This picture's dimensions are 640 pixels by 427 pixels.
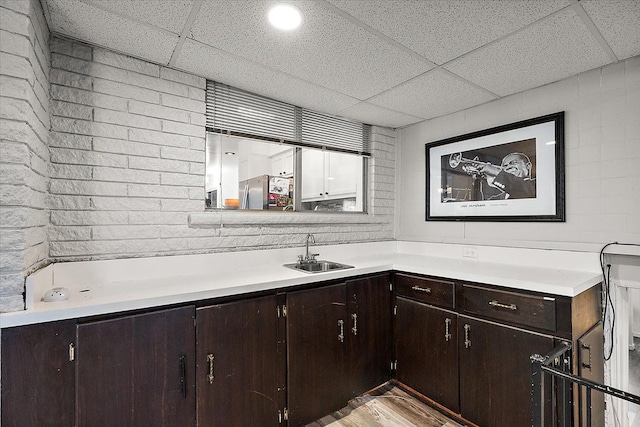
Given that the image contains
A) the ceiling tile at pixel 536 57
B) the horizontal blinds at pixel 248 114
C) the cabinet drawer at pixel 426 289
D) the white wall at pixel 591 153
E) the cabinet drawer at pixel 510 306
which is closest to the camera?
the ceiling tile at pixel 536 57

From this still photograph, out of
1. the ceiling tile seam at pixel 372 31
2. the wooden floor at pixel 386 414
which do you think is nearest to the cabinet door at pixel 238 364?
the wooden floor at pixel 386 414

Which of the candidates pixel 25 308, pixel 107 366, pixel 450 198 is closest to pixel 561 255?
pixel 450 198

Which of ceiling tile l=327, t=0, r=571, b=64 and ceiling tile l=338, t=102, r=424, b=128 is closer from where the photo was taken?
ceiling tile l=327, t=0, r=571, b=64

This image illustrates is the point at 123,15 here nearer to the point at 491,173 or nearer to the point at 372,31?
the point at 372,31

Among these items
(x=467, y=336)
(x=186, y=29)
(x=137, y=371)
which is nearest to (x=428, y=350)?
(x=467, y=336)

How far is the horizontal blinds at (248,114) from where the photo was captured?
2.37m

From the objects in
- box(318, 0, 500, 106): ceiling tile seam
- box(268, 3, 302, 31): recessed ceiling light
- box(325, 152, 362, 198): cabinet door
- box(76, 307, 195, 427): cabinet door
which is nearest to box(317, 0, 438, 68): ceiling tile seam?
box(318, 0, 500, 106): ceiling tile seam

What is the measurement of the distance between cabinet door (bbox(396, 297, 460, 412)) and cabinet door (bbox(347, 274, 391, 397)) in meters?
0.11

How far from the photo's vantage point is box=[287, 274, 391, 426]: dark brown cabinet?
2043 mm

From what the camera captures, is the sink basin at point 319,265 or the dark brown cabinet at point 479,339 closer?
the dark brown cabinet at point 479,339

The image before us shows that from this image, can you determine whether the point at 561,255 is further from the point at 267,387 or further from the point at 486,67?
the point at 267,387

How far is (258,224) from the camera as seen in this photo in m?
2.53

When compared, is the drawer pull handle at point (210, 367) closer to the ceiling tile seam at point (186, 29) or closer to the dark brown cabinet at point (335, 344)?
the dark brown cabinet at point (335, 344)

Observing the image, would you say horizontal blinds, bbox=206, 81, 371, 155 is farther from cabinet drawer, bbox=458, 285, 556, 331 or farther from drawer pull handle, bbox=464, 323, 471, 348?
drawer pull handle, bbox=464, 323, 471, 348
